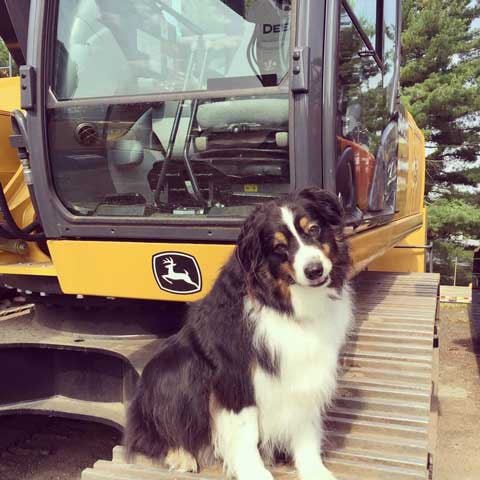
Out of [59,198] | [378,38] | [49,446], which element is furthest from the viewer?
[49,446]

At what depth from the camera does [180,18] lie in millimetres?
2777

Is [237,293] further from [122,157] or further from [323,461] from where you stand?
[122,157]

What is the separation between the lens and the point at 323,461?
2.22 meters

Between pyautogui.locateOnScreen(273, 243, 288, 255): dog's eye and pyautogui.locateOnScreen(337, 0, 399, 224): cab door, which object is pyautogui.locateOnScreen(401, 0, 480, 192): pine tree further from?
pyautogui.locateOnScreen(273, 243, 288, 255): dog's eye

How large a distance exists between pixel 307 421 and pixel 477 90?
597 inches

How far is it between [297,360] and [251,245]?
0.45 m

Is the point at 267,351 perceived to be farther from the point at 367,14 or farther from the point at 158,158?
the point at 367,14

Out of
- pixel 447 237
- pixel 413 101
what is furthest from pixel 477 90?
pixel 447 237

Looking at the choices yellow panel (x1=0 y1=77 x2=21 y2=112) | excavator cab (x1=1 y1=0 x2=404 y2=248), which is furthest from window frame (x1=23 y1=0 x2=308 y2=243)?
yellow panel (x1=0 y1=77 x2=21 y2=112)

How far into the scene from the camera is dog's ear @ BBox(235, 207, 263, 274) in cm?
204

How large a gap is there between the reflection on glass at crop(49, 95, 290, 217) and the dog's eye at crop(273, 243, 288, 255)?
0.60m

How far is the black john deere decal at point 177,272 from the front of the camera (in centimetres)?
275

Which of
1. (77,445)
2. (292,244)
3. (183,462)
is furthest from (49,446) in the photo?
(292,244)

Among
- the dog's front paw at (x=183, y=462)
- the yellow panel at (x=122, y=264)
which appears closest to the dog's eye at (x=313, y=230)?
the yellow panel at (x=122, y=264)
